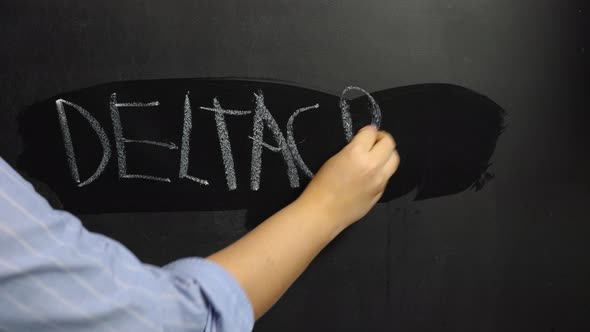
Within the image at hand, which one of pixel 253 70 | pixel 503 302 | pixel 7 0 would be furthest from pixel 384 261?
pixel 7 0

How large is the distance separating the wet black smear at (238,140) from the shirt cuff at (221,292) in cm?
26

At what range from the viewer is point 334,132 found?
0.67m

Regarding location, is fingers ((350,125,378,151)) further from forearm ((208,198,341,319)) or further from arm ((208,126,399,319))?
forearm ((208,198,341,319))

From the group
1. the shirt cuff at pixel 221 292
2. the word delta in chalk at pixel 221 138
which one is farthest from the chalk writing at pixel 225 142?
the shirt cuff at pixel 221 292

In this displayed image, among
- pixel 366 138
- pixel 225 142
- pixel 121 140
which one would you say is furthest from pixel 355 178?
pixel 121 140

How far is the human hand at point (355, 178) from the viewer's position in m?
0.62

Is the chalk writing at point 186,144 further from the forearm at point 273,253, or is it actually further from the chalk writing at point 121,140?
the forearm at point 273,253

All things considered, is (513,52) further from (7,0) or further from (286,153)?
(7,0)

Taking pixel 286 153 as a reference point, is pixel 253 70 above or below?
above

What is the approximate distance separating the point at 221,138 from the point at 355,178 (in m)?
0.18

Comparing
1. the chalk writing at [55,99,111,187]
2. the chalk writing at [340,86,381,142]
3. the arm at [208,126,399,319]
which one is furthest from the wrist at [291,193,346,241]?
the chalk writing at [55,99,111,187]

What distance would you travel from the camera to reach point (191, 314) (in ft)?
1.26

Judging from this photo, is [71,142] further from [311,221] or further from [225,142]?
[311,221]

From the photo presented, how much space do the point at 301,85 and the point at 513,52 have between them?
280 millimetres
